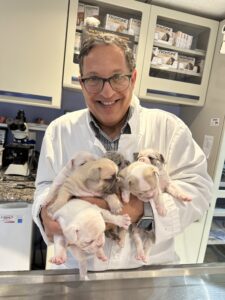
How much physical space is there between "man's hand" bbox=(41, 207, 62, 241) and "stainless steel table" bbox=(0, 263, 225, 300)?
0.11 m

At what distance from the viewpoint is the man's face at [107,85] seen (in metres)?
0.73

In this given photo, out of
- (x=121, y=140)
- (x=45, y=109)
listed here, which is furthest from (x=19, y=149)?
(x=121, y=140)

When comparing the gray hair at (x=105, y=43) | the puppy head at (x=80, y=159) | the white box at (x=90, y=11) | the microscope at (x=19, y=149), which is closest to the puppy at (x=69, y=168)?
the puppy head at (x=80, y=159)

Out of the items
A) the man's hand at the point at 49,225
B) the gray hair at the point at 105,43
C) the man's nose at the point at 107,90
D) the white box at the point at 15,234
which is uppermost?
the gray hair at the point at 105,43

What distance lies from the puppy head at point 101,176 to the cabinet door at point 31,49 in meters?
1.25

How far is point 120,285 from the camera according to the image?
2.06 ft

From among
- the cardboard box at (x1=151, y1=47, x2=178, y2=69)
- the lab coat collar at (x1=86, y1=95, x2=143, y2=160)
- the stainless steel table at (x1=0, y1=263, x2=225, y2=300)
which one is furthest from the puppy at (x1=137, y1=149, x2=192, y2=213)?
the cardboard box at (x1=151, y1=47, x2=178, y2=69)

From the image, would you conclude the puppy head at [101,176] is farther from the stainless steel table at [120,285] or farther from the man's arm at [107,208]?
the stainless steel table at [120,285]

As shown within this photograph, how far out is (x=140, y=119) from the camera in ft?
2.90

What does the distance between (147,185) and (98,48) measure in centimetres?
44

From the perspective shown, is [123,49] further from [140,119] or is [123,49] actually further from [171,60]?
[171,60]

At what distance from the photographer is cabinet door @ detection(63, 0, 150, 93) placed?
162cm

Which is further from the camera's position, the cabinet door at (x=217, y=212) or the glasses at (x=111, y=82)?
the cabinet door at (x=217, y=212)

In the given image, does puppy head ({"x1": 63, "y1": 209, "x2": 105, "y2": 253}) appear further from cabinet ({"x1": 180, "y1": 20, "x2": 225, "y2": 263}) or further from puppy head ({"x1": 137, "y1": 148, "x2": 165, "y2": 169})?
cabinet ({"x1": 180, "y1": 20, "x2": 225, "y2": 263})
